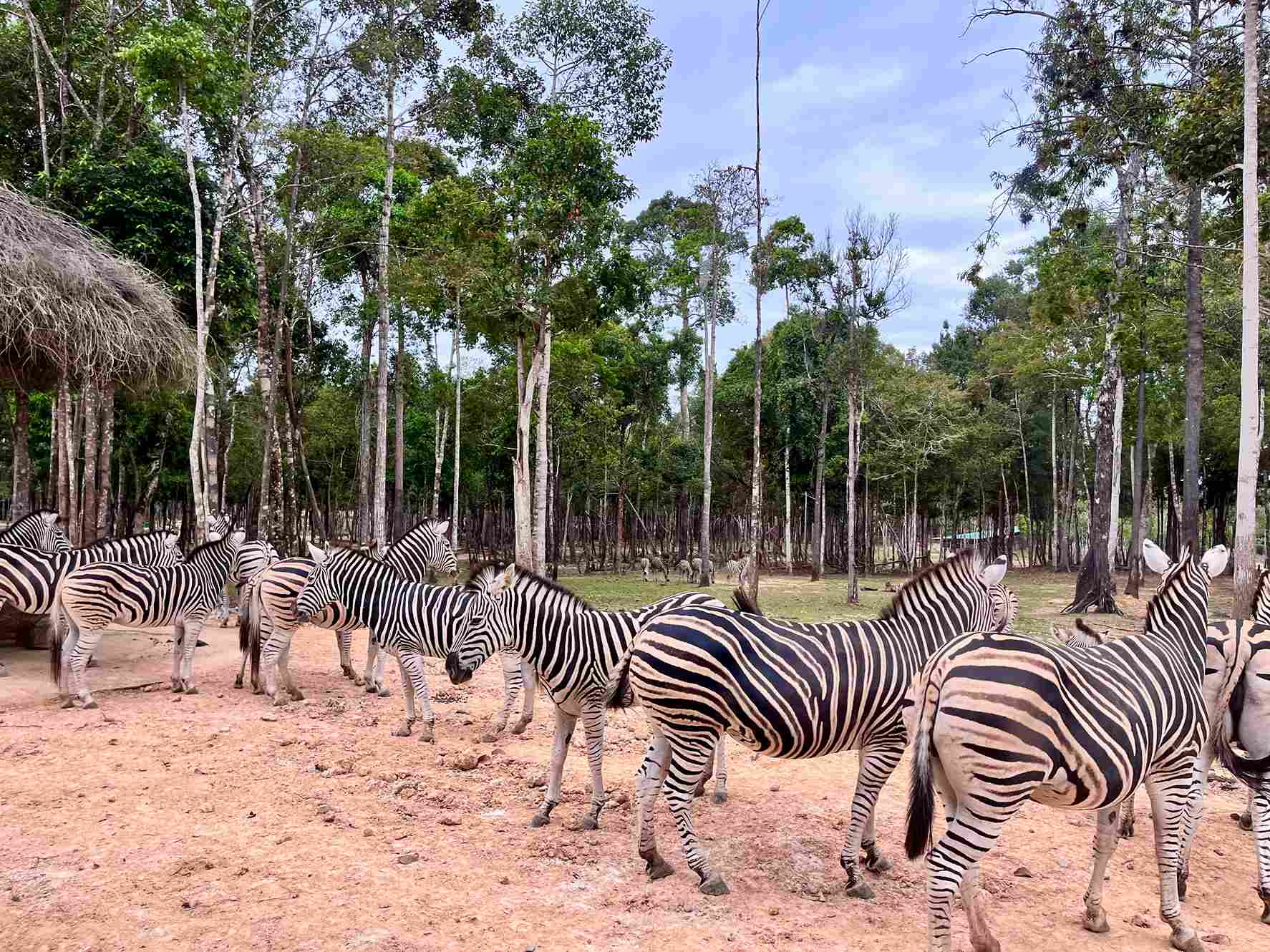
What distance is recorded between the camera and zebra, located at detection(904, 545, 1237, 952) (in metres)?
3.09

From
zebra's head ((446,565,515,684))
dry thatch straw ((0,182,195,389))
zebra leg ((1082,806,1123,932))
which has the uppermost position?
dry thatch straw ((0,182,195,389))

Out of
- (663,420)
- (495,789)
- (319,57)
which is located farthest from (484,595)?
(663,420)

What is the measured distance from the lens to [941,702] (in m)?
3.18

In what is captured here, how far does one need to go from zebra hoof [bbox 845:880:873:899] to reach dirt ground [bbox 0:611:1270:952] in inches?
2.5

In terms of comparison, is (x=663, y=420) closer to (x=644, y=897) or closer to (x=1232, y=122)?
(x=1232, y=122)

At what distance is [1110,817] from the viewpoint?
380 centimetres

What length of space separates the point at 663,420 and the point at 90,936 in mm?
37526

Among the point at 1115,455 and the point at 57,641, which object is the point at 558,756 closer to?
the point at 57,641

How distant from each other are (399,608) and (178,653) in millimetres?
3541

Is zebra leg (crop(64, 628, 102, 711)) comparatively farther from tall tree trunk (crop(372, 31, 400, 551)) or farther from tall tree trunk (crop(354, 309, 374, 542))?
tall tree trunk (crop(354, 309, 374, 542))

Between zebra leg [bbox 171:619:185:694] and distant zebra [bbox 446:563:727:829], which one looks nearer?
distant zebra [bbox 446:563:727:829]

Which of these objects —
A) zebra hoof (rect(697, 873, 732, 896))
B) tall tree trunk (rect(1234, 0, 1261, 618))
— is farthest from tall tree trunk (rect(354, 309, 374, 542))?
tall tree trunk (rect(1234, 0, 1261, 618))

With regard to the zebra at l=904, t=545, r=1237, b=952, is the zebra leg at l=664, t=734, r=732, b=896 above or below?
below

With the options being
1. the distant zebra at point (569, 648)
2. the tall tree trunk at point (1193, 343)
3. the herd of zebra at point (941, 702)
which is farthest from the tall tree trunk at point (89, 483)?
the tall tree trunk at point (1193, 343)
